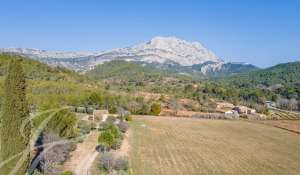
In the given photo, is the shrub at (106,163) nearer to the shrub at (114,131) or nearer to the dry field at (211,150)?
the dry field at (211,150)

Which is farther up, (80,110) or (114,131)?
(114,131)

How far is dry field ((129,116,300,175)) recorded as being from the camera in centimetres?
2858

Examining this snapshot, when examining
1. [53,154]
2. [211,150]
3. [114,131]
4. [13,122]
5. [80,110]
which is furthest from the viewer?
[80,110]

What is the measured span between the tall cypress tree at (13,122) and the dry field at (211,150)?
10387 millimetres

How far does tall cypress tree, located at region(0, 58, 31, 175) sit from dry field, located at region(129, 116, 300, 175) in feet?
34.1

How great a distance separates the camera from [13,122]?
17531 mm

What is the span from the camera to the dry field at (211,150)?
28.6m

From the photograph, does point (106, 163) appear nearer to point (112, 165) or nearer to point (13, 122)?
point (112, 165)

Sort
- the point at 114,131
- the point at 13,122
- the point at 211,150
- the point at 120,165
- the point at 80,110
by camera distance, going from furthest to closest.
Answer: the point at 80,110, the point at 114,131, the point at 211,150, the point at 120,165, the point at 13,122

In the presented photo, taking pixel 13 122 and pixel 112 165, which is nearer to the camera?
pixel 13 122

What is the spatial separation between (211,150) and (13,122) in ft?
81.2

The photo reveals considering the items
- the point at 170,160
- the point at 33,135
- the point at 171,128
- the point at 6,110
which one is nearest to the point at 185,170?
the point at 170,160

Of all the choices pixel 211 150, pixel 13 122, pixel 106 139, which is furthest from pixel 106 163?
pixel 211 150

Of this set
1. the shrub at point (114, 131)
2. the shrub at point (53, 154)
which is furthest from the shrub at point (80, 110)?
the shrub at point (53, 154)
